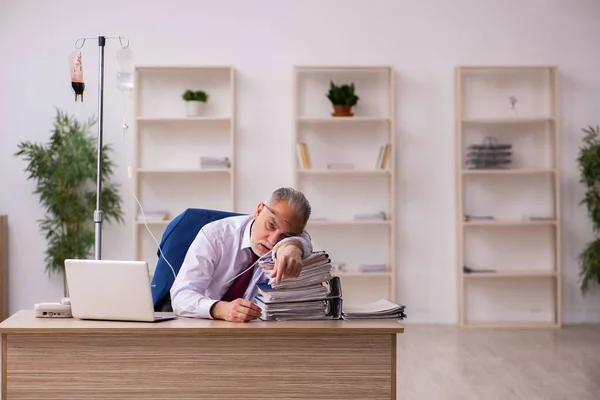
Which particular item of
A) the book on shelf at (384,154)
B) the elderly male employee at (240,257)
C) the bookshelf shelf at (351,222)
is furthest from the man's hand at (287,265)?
the book on shelf at (384,154)

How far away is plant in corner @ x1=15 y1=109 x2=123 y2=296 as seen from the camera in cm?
643

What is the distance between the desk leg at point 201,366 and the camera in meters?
2.27

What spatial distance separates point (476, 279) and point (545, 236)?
710 mm

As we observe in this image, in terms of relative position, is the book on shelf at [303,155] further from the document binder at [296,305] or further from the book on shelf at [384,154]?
the document binder at [296,305]

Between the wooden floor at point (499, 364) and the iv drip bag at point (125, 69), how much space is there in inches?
86.5

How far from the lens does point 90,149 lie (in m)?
6.47

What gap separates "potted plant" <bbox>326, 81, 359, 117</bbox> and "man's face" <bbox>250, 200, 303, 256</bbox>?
12.5 ft

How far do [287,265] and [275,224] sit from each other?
0.40 m

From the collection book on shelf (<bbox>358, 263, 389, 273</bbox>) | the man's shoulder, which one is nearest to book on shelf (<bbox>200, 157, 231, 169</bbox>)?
book on shelf (<bbox>358, 263, 389, 273</bbox>)

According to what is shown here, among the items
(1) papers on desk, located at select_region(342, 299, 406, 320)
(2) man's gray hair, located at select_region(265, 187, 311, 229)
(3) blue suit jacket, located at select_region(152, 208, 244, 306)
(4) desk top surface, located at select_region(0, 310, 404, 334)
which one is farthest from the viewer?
(3) blue suit jacket, located at select_region(152, 208, 244, 306)

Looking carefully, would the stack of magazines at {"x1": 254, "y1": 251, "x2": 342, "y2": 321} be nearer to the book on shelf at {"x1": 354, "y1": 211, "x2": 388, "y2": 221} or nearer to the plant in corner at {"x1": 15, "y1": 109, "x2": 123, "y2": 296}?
the book on shelf at {"x1": 354, "y1": 211, "x2": 388, "y2": 221}

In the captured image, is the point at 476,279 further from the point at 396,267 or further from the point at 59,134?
the point at 59,134

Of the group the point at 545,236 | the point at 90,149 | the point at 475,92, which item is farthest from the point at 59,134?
the point at 545,236

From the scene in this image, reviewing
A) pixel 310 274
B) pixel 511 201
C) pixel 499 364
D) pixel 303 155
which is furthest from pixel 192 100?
pixel 310 274
